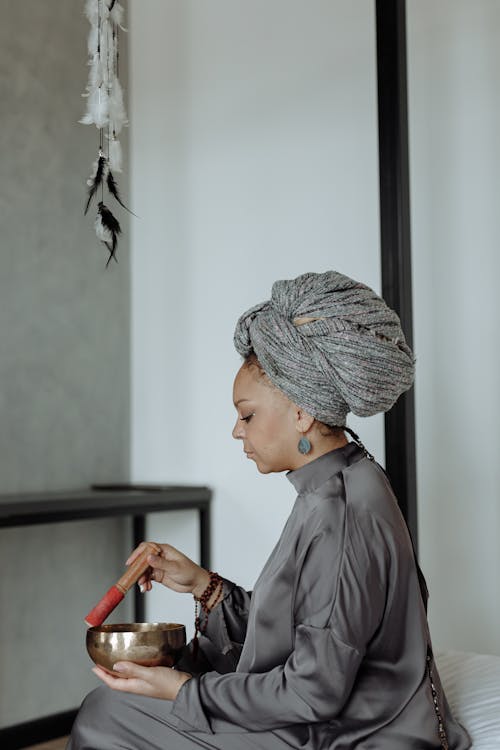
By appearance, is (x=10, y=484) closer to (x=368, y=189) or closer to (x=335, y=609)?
(x=368, y=189)

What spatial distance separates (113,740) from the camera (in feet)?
5.43

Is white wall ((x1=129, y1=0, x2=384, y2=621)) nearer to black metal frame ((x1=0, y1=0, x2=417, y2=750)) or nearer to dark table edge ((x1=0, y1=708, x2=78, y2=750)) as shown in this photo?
black metal frame ((x1=0, y1=0, x2=417, y2=750))

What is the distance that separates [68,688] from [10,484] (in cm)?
79

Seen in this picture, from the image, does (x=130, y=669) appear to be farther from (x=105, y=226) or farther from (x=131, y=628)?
(x=105, y=226)

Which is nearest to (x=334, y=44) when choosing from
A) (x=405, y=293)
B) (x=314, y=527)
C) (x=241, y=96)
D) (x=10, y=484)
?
(x=241, y=96)

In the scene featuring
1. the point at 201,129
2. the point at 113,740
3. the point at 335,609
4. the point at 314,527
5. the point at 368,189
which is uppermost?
the point at 201,129

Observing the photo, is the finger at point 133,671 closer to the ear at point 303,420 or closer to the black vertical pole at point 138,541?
the ear at point 303,420

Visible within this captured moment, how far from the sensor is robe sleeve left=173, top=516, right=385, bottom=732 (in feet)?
4.76

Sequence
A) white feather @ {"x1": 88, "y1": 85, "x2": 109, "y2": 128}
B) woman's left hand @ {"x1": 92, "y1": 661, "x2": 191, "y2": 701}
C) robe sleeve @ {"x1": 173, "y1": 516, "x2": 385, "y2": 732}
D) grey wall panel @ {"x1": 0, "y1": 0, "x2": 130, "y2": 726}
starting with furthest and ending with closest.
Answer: grey wall panel @ {"x1": 0, "y1": 0, "x2": 130, "y2": 726} < white feather @ {"x1": 88, "y1": 85, "x2": 109, "y2": 128} < woman's left hand @ {"x1": 92, "y1": 661, "x2": 191, "y2": 701} < robe sleeve @ {"x1": 173, "y1": 516, "x2": 385, "y2": 732}

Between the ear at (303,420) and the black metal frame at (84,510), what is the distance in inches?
55.1

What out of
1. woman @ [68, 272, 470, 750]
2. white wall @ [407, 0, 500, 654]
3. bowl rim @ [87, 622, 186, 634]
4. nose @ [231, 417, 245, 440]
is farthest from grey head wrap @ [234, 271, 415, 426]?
white wall @ [407, 0, 500, 654]

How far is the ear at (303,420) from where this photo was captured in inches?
66.5

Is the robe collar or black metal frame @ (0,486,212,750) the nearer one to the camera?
the robe collar

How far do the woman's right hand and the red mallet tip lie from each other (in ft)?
0.68
